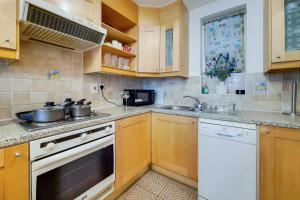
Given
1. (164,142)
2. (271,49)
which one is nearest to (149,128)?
(164,142)

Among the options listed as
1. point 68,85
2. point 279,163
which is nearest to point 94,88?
point 68,85

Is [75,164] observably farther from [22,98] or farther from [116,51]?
[116,51]

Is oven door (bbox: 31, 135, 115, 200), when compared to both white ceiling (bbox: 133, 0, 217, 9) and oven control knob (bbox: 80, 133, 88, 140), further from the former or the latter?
white ceiling (bbox: 133, 0, 217, 9)

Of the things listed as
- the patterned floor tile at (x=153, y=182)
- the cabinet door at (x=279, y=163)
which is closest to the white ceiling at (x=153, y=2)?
the cabinet door at (x=279, y=163)

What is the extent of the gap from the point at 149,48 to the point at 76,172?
182 centimetres

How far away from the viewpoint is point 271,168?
116cm

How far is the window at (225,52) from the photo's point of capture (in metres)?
1.91

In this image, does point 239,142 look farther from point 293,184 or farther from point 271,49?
point 271,49

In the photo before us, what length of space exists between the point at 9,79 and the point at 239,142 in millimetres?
2041

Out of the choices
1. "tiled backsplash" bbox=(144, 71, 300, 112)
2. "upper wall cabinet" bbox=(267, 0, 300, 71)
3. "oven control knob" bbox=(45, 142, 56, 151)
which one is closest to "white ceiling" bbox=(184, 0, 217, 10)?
"upper wall cabinet" bbox=(267, 0, 300, 71)

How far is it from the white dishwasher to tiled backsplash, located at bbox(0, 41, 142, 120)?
4.87 ft

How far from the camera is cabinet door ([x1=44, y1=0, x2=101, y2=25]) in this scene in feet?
4.03

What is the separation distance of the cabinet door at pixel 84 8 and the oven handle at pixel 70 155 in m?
1.17

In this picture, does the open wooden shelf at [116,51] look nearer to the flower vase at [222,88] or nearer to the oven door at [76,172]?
the oven door at [76,172]
